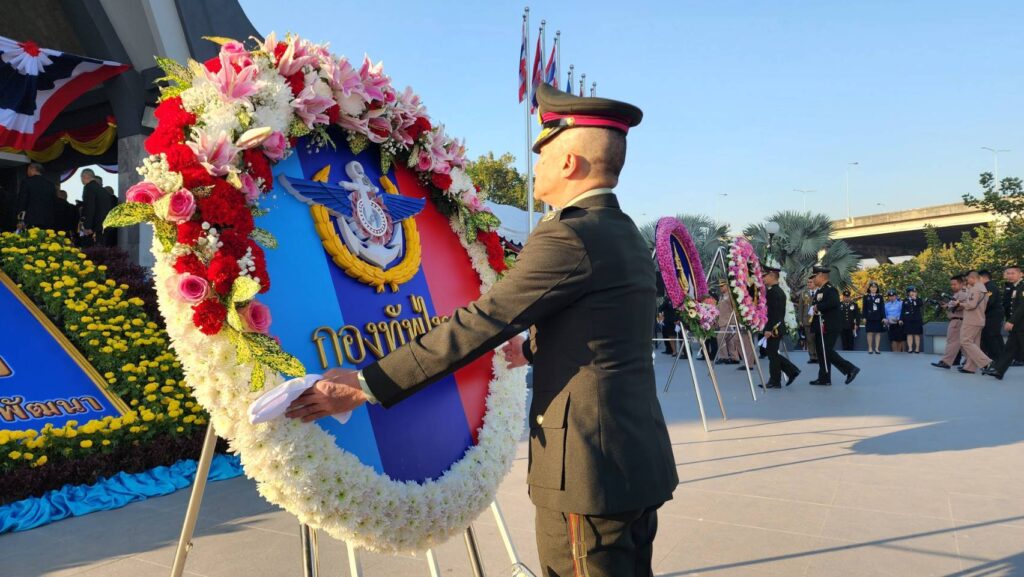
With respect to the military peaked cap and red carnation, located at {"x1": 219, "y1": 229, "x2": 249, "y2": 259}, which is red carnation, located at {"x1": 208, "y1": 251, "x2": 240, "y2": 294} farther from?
the military peaked cap

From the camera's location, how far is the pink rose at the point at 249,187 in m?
1.94

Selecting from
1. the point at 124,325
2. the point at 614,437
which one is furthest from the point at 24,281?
the point at 614,437

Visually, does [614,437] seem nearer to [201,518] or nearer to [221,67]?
[221,67]

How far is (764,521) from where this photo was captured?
438cm

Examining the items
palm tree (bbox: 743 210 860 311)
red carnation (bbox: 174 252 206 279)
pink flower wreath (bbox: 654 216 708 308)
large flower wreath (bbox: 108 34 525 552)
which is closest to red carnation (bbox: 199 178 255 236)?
large flower wreath (bbox: 108 34 525 552)

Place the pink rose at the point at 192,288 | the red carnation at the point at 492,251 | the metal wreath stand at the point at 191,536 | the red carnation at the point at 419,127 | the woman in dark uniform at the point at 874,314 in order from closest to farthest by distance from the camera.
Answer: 1. the pink rose at the point at 192,288
2. the metal wreath stand at the point at 191,536
3. the red carnation at the point at 419,127
4. the red carnation at the point at 492,251
5. the woman in dark uniform at the point at 874,314

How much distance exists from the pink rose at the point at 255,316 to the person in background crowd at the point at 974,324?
1426 cm

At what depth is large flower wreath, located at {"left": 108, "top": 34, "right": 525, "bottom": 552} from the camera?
1.83m

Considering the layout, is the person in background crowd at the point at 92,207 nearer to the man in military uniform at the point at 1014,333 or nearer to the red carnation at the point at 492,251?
the red carnation at the point at 492,251

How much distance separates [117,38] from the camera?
11367 millimetres

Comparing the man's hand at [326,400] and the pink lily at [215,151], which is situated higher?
the pink lily at [215,151]

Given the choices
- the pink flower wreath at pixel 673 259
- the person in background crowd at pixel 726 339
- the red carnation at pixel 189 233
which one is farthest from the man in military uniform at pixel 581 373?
the person in background crowd at pixel 726 339

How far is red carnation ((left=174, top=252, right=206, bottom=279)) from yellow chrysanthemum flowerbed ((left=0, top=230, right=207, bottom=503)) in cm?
367

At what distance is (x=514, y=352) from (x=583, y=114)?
1042 millimetres
